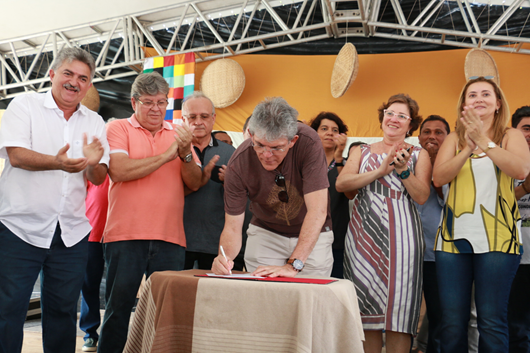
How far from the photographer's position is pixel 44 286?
82.4 inches

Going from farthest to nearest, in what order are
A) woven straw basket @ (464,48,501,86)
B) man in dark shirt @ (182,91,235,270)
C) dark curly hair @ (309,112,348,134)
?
woven straw basket @ (464,48,501,86) < dark curly hair @ (309,112,348,134) < man in dark shirt @ (182,91,235,270)

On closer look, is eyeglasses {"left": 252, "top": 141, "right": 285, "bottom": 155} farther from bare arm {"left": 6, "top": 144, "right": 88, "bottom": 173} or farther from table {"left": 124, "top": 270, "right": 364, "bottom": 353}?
bare arm {"left": 6, "top": 144, "right": 88, "bottom": 173}

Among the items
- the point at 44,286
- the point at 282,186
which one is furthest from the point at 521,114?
the point at 44,286

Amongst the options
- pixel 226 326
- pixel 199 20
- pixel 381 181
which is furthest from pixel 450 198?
pixel 199 20

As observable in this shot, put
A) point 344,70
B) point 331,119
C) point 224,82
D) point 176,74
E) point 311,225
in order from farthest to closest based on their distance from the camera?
point 176,74
point 224,82
point 344,70
point 331,119
point 311,225

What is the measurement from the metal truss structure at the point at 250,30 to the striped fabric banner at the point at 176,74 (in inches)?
4.4

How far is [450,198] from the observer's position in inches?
88.9

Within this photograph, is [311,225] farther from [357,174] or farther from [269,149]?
[357,174]

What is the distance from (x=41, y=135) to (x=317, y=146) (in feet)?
4.41

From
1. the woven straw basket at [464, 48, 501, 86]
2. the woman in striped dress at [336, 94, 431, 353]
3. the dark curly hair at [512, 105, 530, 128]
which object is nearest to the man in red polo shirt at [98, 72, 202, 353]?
the woman in striped dress at [336, 94, 431, 353]

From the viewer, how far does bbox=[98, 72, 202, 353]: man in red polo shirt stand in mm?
2242

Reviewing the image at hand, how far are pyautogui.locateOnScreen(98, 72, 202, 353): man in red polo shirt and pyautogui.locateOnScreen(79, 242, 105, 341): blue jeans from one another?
976 millimetres

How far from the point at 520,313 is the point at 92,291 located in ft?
9.49

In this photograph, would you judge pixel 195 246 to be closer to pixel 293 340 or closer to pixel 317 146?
pixel 317 146
